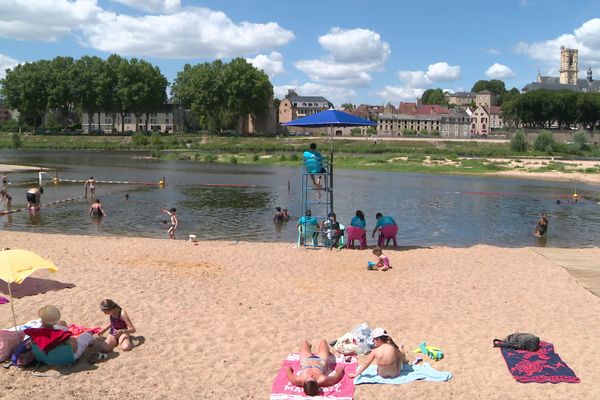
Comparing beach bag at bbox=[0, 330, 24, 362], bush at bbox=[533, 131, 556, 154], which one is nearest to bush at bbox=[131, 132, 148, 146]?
bush at bbox=[533, 131, 556, 154]

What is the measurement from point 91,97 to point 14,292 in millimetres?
113046

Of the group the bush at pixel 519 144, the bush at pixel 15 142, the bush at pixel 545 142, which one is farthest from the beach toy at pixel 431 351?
the bush at pixel 15 142

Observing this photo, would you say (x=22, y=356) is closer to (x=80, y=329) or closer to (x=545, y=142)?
(x=80, y=329)

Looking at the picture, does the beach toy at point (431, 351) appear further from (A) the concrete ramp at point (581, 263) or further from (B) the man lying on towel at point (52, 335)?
(A) the concrete ramp at point (581, 263)

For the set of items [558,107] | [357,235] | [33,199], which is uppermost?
[558,107]

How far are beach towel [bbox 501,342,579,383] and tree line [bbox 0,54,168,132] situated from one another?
114602mm

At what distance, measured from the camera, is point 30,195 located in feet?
88.5

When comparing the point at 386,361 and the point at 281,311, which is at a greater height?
the point at 386,361

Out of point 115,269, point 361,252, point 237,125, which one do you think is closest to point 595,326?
point 361,252

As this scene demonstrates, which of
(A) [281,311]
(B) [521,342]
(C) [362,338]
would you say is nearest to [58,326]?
(A) [281,311]

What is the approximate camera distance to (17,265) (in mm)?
9039

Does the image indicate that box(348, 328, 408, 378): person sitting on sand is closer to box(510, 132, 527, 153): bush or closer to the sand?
the sand

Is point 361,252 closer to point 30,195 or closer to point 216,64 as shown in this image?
point 30,195

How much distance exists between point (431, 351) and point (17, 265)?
6.96 m
